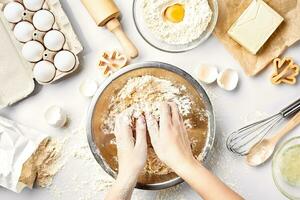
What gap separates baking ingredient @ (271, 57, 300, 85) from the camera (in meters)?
1.43

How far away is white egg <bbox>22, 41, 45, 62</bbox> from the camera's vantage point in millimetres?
1424

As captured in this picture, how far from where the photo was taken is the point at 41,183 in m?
1.47

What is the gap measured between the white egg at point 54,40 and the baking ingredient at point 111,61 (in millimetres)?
121

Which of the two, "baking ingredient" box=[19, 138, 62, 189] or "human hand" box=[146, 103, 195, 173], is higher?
"baking ingredient" box=[19, 138, 62, 189]

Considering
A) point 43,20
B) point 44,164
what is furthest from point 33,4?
point 44,164

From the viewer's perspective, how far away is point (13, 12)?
142 cm

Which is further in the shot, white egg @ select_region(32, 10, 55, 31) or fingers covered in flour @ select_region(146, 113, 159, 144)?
white egg @ select_region(32, 10, 55, 31)

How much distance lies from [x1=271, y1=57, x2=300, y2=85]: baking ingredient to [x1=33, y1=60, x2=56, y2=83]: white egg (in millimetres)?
610

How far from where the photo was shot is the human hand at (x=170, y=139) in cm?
124

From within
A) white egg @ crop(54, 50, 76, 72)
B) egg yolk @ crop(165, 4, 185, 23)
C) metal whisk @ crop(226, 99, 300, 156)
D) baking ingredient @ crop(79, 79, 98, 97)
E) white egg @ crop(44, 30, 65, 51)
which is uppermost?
white egg @ crop(44, 30, 65, 51)

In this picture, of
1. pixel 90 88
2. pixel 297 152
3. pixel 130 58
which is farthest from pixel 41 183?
pixel 297 152

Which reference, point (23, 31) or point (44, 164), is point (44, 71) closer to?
point (23, 31)

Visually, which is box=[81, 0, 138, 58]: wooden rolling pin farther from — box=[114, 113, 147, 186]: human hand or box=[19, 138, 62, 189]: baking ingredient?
box=[19, 138, 62, 189]: baking ingredient

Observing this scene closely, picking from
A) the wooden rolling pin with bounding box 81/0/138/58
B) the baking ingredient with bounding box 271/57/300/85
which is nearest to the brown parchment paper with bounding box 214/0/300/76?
the baking ingredient with bounding box 271/57/300/85
